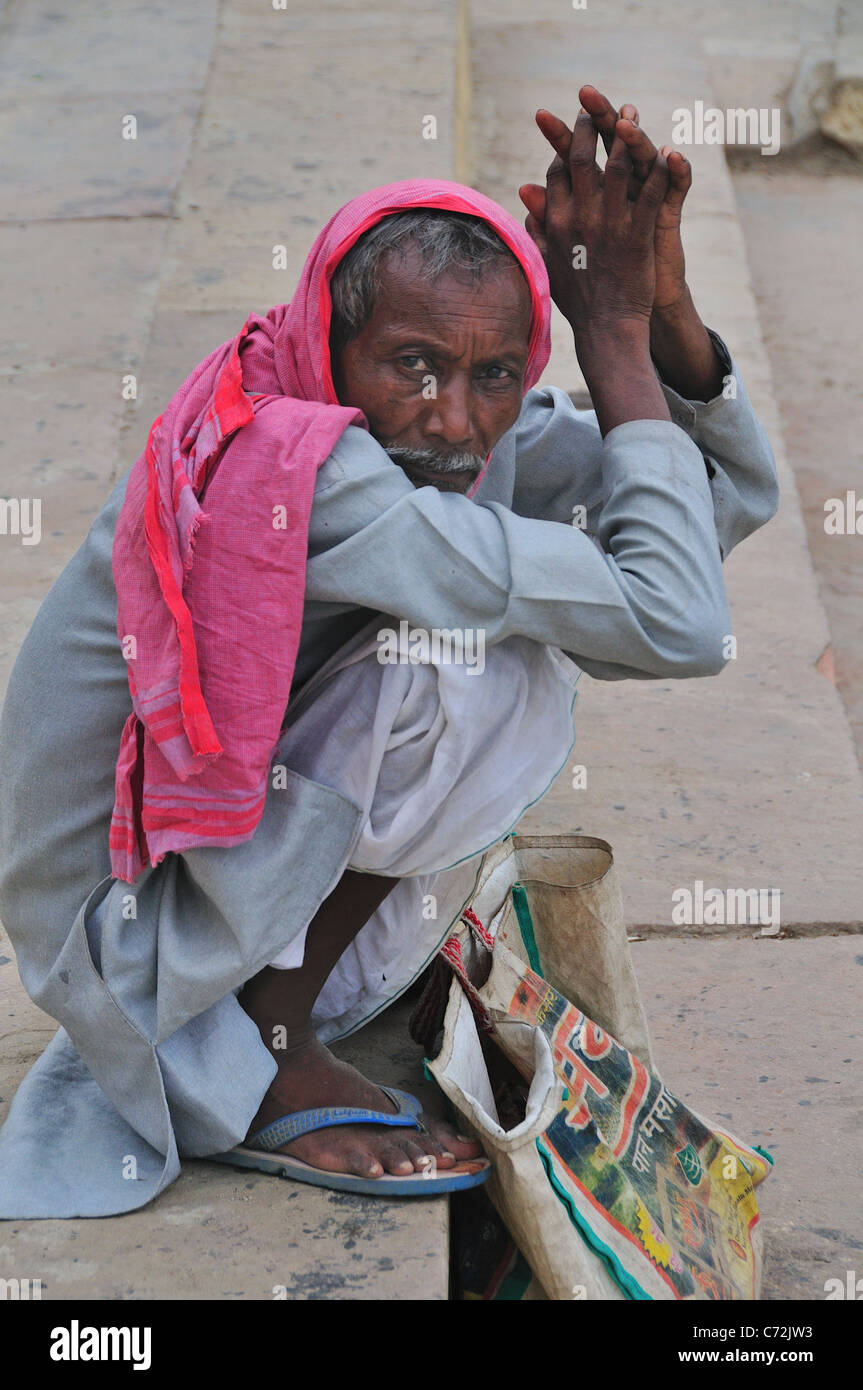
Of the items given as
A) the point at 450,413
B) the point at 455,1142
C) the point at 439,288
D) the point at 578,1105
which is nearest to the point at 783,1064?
the point at 578,1105

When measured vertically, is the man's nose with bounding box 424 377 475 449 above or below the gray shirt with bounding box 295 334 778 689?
above

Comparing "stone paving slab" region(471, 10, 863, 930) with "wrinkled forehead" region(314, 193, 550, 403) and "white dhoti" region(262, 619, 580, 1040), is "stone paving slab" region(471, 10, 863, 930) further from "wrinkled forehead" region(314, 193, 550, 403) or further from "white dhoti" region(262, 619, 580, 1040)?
"wrinkled forehead" region(314, 193, 550, 403)

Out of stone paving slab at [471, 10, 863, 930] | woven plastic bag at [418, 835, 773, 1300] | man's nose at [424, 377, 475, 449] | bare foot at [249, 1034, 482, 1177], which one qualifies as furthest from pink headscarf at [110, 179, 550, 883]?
stone paving slab at [471, 10, 863, 930]

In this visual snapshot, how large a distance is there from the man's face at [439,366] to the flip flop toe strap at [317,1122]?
30.7 inches

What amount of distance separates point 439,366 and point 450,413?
6 cm

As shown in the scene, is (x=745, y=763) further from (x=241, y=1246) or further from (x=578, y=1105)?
(x=241, y=1246)

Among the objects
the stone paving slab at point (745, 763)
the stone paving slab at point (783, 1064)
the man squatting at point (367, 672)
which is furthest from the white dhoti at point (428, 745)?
the stone paving slab at point (745, 763)

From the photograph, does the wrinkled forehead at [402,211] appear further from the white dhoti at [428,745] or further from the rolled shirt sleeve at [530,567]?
the white dhoti at [428,745]

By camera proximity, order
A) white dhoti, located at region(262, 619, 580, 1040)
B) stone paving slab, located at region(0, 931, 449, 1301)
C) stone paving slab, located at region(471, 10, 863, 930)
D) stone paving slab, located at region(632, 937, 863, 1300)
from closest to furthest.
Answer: stone paving slab, located at region(0, 931, 449, 1301) < white dhoti, located at region(262, 619, 580, 1040) < stone paving slab, located at region(632, 937, 863, 1300) < stone paving slab, located at region(471, 10, 863, 930)

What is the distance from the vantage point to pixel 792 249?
6.49 m

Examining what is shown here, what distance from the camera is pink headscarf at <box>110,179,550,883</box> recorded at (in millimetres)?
1689

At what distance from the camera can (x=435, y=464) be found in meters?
1.87

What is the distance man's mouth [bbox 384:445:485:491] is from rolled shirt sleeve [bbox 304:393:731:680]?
9 cm
